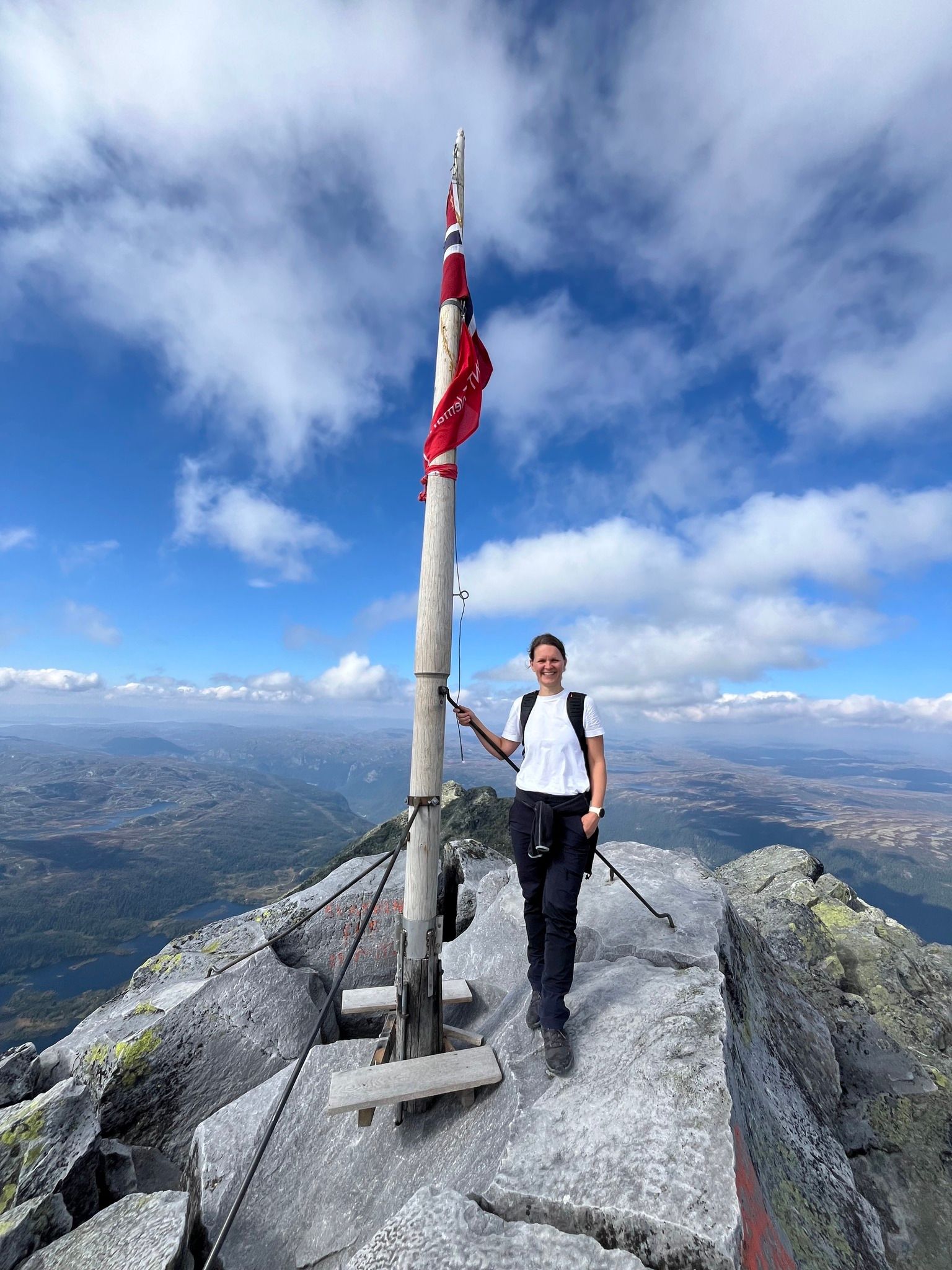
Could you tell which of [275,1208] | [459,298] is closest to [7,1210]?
[275,1208]

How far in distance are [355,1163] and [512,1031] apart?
1.96m

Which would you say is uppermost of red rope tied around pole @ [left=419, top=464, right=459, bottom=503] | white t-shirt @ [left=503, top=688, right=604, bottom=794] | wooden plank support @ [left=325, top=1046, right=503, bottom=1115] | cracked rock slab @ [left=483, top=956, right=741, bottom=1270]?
red rope tied around pole @ [left=419, top=464, right=459, bottom=503]

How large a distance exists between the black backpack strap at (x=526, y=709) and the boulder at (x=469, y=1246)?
11.6 ft

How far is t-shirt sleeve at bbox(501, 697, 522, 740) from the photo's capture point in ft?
19.2

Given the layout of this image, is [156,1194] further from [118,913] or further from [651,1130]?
[118,913]

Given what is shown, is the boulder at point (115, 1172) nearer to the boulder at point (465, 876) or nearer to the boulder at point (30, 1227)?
the boulder at point (30, 1227)

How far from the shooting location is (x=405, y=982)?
5.55 metres

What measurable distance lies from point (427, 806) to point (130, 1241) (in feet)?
14.1

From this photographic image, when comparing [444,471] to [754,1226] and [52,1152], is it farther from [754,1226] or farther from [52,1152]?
[52,1152]

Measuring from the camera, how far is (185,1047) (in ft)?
25.2

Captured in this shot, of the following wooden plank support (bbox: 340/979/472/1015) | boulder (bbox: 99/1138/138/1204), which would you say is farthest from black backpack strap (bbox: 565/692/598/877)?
boulder (bbox: 99/1138/138/1204)

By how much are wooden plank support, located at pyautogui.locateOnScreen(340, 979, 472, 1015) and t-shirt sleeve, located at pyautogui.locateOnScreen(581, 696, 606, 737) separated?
436 cm

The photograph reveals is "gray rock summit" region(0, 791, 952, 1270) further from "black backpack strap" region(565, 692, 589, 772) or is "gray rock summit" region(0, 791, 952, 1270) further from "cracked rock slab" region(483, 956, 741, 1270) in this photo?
"black backpack strap" region(565, 692, 589, 772)

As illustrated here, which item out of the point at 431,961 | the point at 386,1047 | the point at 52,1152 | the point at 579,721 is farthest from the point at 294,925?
the point at 52,1152
